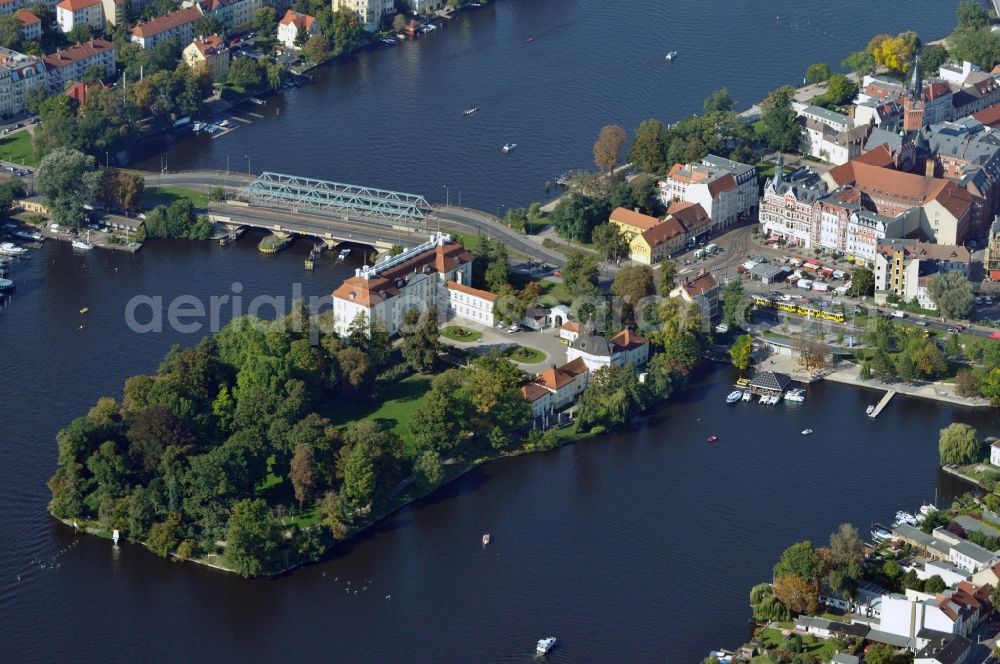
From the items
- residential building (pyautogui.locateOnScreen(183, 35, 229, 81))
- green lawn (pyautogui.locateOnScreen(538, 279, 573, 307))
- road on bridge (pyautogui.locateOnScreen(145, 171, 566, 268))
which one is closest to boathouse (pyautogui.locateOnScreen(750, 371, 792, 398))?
green lawn (pyautogui.locateOnScreen(538, 279, 573, 307))

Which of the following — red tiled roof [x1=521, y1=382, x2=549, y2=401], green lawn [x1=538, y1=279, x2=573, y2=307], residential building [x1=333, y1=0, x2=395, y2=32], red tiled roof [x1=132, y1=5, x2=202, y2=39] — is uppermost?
red tiled roof [x1=132, y1=5, x2=202, y2=39]

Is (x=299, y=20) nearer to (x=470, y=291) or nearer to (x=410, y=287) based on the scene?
(x=410, y=287)

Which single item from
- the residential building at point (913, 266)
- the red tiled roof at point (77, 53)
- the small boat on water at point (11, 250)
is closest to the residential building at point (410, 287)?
the small boat on water at point (11, 250)

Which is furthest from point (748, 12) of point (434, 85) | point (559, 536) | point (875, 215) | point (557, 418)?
point (559, 536)

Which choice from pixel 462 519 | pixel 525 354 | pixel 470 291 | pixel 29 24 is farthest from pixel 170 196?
pixel 462 519

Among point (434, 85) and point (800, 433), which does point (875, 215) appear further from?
point (434, 85)

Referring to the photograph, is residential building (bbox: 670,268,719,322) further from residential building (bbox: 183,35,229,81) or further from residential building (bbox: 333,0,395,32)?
residential building (bbox: 333,0,395,32)

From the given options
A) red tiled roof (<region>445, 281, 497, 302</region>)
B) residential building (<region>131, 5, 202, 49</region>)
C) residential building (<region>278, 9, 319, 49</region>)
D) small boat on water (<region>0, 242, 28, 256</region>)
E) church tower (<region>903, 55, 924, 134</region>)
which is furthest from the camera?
residential building (<region>278, 9, 319, 49</region>)
